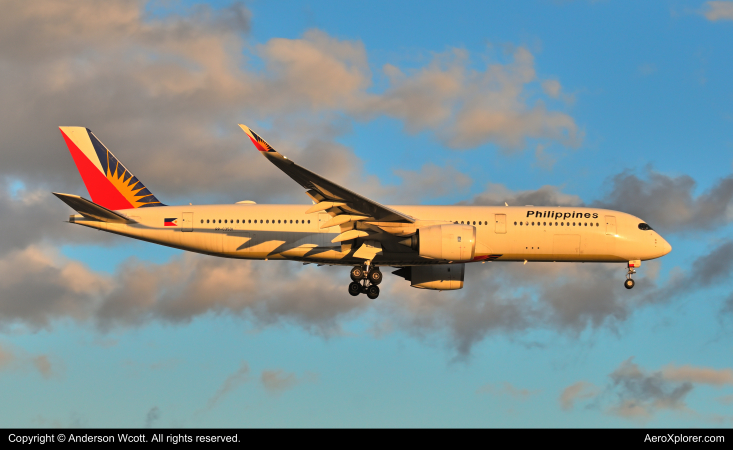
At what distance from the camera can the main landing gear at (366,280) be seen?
3014cm

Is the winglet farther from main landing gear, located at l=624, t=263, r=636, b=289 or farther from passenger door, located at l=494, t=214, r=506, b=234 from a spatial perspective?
main landing gear, located at l=624, t=263, r=636, b=289

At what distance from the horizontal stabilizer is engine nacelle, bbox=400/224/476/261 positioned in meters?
12.5

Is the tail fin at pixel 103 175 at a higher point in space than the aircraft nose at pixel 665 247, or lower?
higher

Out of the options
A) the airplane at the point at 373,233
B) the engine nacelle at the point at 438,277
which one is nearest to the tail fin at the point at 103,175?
the airplane at the point at 373,233

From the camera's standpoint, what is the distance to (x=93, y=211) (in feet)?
96.4

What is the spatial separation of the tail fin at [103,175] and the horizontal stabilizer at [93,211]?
8.27 ft

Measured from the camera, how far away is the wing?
78.0 feet

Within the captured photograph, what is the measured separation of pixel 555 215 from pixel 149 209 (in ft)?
57.8

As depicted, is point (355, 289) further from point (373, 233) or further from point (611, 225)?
point (611, 225)

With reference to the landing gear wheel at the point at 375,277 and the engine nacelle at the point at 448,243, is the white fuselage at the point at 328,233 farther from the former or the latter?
the engine nacelle at the point at 448,243

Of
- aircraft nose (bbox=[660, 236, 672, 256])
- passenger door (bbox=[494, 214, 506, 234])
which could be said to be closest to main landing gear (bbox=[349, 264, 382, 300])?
passenger door (bbox=[494, 214, 506, 234])

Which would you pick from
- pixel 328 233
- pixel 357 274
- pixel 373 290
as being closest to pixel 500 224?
pixel 373 290

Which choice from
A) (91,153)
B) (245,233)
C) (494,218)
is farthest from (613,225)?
(91,153)

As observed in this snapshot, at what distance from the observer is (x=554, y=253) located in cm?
3095
